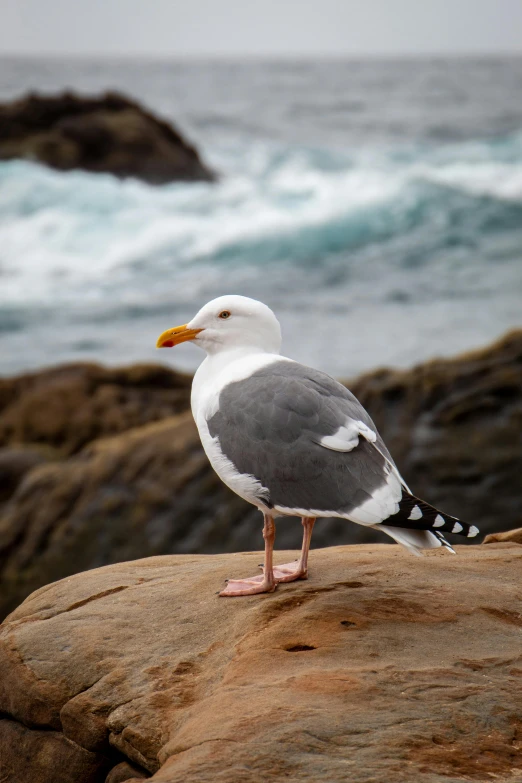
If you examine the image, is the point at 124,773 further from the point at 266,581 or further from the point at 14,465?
the point at 14,465

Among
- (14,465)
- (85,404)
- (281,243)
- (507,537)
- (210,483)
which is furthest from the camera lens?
(281,243)

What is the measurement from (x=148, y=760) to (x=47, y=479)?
5400 millimetres

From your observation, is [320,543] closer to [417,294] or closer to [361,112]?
[417,294]

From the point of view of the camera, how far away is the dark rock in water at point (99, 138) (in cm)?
1062

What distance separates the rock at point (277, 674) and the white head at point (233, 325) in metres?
0.95

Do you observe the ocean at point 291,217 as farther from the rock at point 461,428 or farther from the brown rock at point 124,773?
the brown rock at point 124,773

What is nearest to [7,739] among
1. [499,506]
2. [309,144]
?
[499,506]

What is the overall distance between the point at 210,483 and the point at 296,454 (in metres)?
3.97

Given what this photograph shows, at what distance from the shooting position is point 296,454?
10.2 feet

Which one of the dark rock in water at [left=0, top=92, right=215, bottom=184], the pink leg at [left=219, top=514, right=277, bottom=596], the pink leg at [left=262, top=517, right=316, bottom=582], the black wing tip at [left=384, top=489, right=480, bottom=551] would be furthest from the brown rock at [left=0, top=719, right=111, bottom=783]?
the dark rock in water at [left=0, top=92, right=215, bottom=184]

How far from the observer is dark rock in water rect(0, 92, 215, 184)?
1062 centimetres

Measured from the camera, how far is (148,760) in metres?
2.74

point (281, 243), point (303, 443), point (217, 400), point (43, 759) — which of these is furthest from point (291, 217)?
point (43, 759)

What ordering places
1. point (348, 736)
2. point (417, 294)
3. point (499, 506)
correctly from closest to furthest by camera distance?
point (348, 736) < point (499, 506) < point (417, 294)
